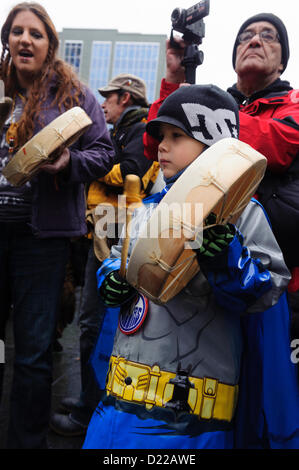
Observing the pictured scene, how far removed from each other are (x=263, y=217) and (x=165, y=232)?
400 mm

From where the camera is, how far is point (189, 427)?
1.13m

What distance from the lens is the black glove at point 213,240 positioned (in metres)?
1.02

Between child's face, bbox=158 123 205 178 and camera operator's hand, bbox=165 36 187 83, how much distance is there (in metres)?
0.91

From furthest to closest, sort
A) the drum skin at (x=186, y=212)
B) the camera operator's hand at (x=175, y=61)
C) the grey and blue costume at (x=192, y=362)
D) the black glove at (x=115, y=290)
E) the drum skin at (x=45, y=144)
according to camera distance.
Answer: the camera operator's hand at (x=175, y=61)
the drum skin at (x=45, y=144)
the black glove at (x=115, y=290)
the grey and blue costume at (x=192, y=362)
the drum skin at (x=186, y=212)

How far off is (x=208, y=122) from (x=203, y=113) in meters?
0.03

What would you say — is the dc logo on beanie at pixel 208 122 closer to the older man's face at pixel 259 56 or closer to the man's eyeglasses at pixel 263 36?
the older man's face at pixel 259 56

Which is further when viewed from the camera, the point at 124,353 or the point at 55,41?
the point at 55,41

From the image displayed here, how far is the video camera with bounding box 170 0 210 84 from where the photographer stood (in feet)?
6.49

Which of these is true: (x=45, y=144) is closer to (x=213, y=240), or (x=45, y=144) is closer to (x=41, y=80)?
(x=41, y=80)

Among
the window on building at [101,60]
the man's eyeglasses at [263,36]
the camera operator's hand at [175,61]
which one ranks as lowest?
the window on building at [101,60]

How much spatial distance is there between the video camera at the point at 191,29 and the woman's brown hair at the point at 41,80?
0.51 metres

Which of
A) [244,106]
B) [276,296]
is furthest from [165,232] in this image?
[244,106]

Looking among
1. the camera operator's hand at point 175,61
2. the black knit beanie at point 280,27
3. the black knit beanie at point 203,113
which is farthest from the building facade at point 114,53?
the black knit beanie at point 203,113
